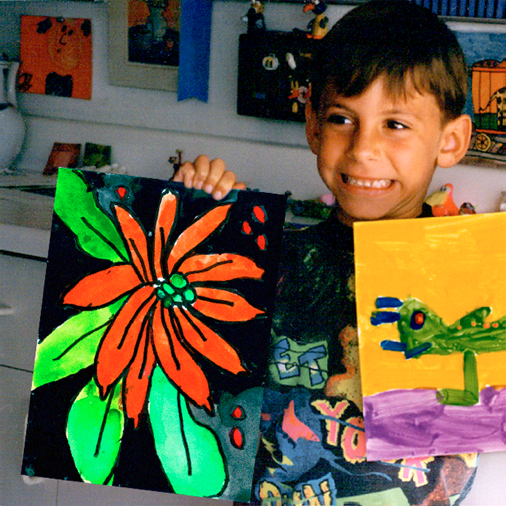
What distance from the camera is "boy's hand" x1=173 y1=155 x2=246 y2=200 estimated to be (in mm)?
601

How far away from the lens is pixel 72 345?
1.93 feet

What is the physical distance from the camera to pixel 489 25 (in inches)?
37.4

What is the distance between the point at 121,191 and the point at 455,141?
1.37 ft

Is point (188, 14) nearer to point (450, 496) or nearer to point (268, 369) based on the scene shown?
point (268, 369)

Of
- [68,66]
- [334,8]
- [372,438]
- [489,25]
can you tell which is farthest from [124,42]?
[372,438]

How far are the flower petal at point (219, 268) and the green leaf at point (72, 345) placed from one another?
0.09 m

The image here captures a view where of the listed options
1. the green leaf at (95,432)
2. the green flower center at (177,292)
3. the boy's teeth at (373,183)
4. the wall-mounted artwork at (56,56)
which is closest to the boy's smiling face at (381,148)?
the boy's teeth at (373,183)

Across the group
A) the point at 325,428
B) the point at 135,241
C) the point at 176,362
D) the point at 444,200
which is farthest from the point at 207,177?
the point at 444,200

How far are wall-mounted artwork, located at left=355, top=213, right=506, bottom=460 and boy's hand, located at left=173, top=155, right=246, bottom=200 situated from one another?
0.60 feet

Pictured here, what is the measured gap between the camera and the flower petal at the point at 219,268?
559 mm

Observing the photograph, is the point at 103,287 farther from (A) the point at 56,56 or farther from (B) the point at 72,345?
(A) the point at 56,56

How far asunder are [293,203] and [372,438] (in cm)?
64

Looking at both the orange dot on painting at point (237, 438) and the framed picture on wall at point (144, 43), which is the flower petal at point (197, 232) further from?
the framed picture on wall at point (144, 43)

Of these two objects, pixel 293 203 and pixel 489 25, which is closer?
pixel 489 25
